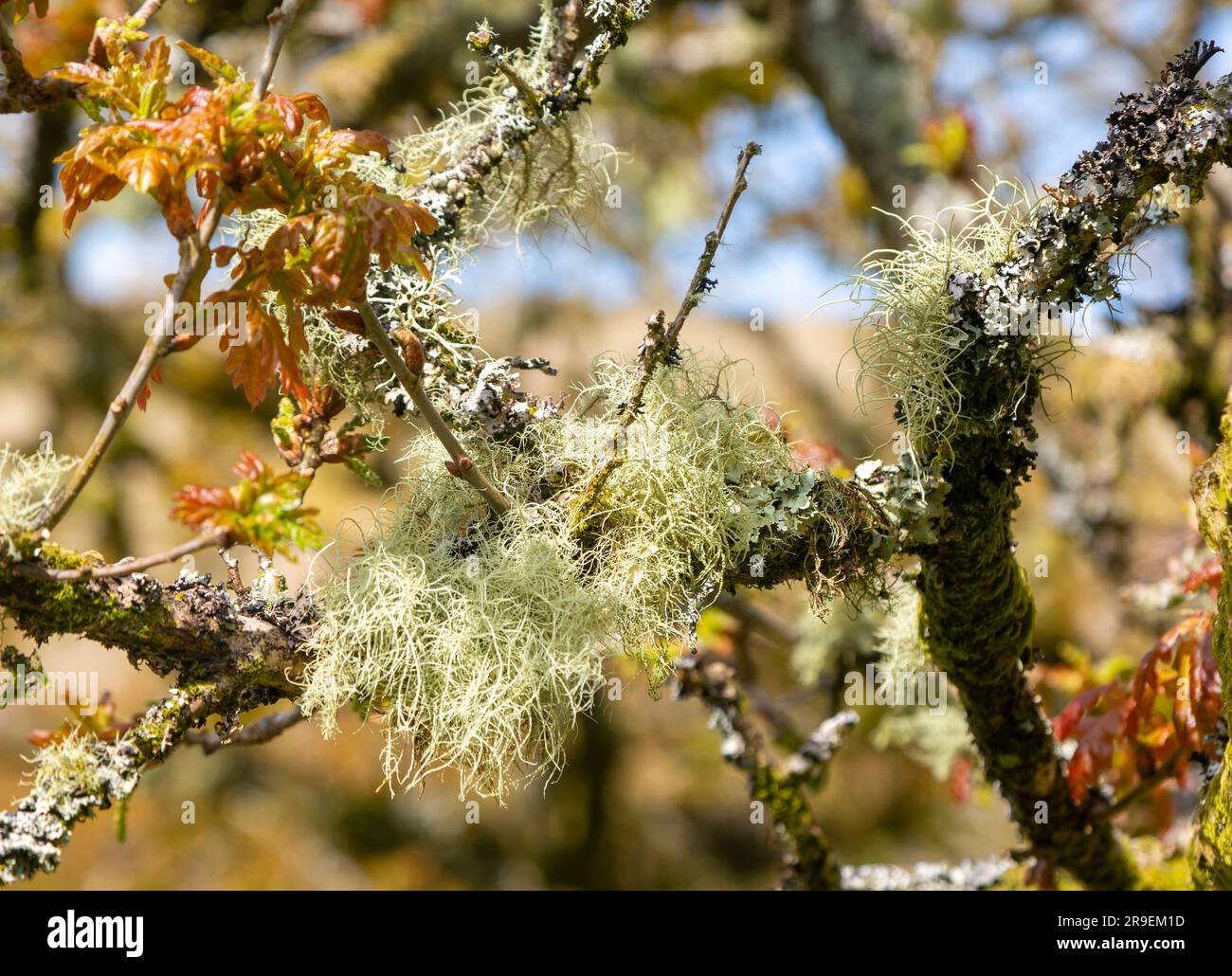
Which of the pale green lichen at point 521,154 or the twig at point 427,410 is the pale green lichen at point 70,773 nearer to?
the twig at point 427,410

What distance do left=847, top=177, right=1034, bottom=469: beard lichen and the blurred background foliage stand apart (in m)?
1.92

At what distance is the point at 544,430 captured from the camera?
1361 mm

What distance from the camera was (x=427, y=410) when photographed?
1120mm

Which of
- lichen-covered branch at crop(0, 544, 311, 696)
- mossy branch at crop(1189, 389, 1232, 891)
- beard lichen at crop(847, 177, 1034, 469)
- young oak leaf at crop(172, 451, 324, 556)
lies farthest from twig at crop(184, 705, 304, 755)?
mossy branch at crop(1189, 389, 1232, 891)

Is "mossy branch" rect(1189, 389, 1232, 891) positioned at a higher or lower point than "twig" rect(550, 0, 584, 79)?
lower

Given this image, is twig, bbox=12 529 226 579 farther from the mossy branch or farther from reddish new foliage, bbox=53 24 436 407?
the mossy branch

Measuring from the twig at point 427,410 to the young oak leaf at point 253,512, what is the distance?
196 mm

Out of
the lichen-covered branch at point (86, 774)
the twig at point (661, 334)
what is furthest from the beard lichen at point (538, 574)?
the lichen-covered branch at point (86, 774)

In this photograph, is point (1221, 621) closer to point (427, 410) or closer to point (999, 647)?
point (999, 647)

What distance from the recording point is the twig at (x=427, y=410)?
1.08m

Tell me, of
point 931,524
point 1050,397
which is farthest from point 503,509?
point 1050,397

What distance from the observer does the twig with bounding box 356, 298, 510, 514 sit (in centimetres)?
108
